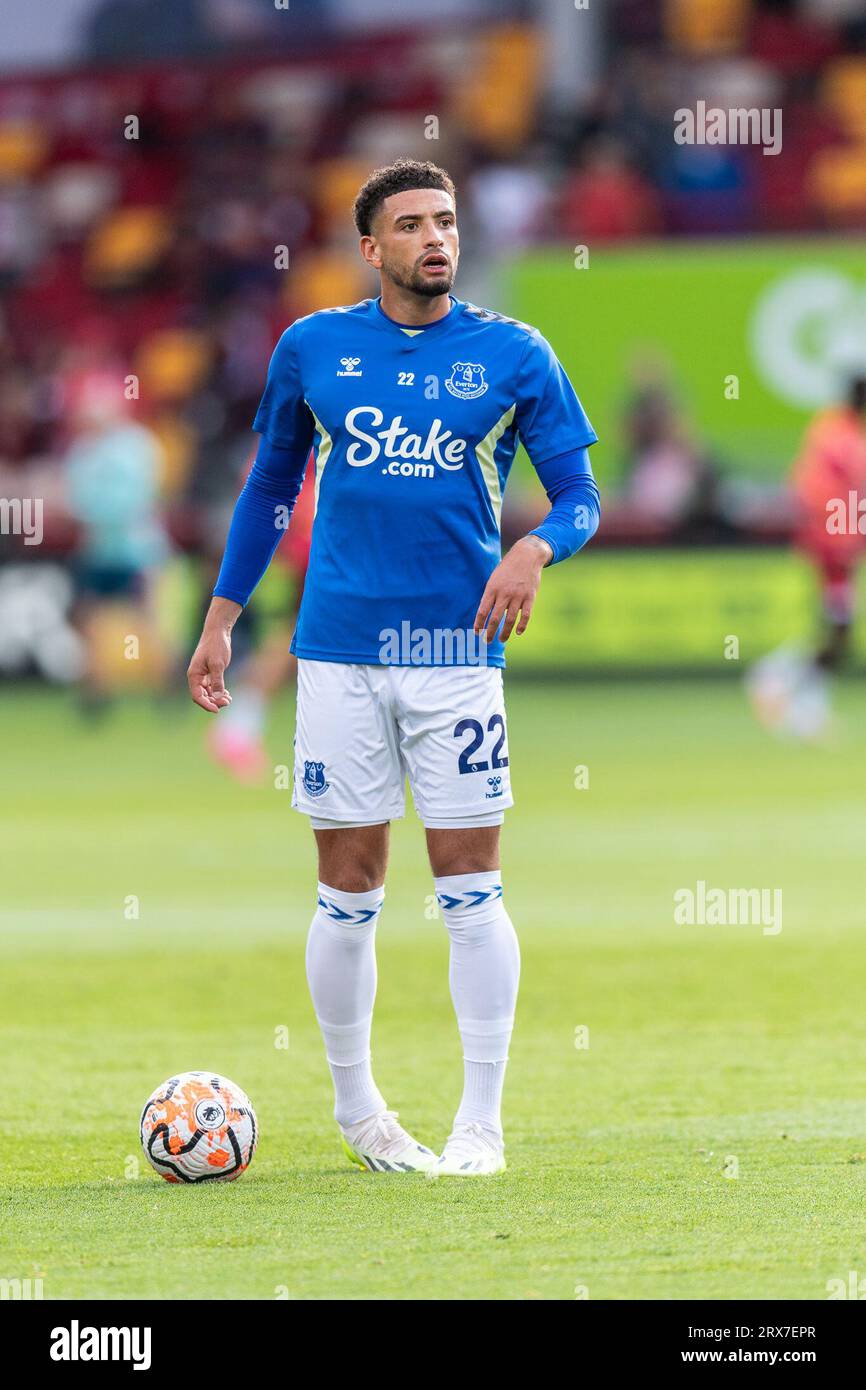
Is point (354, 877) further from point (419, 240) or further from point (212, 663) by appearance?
point (419, 240)

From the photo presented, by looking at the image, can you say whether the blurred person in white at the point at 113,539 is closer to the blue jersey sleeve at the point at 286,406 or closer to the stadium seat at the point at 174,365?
the stadium seat at the point at 174,365

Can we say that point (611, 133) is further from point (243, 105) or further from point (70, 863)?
point (70, 863)

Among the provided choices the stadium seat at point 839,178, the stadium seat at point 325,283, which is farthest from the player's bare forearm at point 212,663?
the stadium seat at point 839,178

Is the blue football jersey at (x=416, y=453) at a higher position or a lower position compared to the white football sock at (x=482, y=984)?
higher

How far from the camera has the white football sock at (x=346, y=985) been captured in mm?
5648

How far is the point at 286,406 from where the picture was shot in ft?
18.8

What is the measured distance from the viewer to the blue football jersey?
18.1ft

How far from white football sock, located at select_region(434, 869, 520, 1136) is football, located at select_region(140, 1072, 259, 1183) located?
21.3 inches

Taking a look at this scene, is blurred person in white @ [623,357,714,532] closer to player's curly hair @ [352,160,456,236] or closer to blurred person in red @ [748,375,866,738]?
blurred person in red @ [748,375,866,738]

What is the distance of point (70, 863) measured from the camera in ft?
37.0

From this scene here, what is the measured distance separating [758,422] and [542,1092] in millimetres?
14987

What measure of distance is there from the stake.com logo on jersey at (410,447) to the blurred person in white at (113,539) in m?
12.4

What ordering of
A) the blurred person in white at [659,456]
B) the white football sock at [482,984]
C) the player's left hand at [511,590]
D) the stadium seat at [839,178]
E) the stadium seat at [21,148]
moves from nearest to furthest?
the player's left hand at [511,590]
the white football sock at [482,984]
the blurred person in white at [659,456]
the stadium seat at [839,178]
the stadium seat at [21,148]

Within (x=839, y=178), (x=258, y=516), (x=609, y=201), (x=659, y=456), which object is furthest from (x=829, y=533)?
(x=258, y=516)
